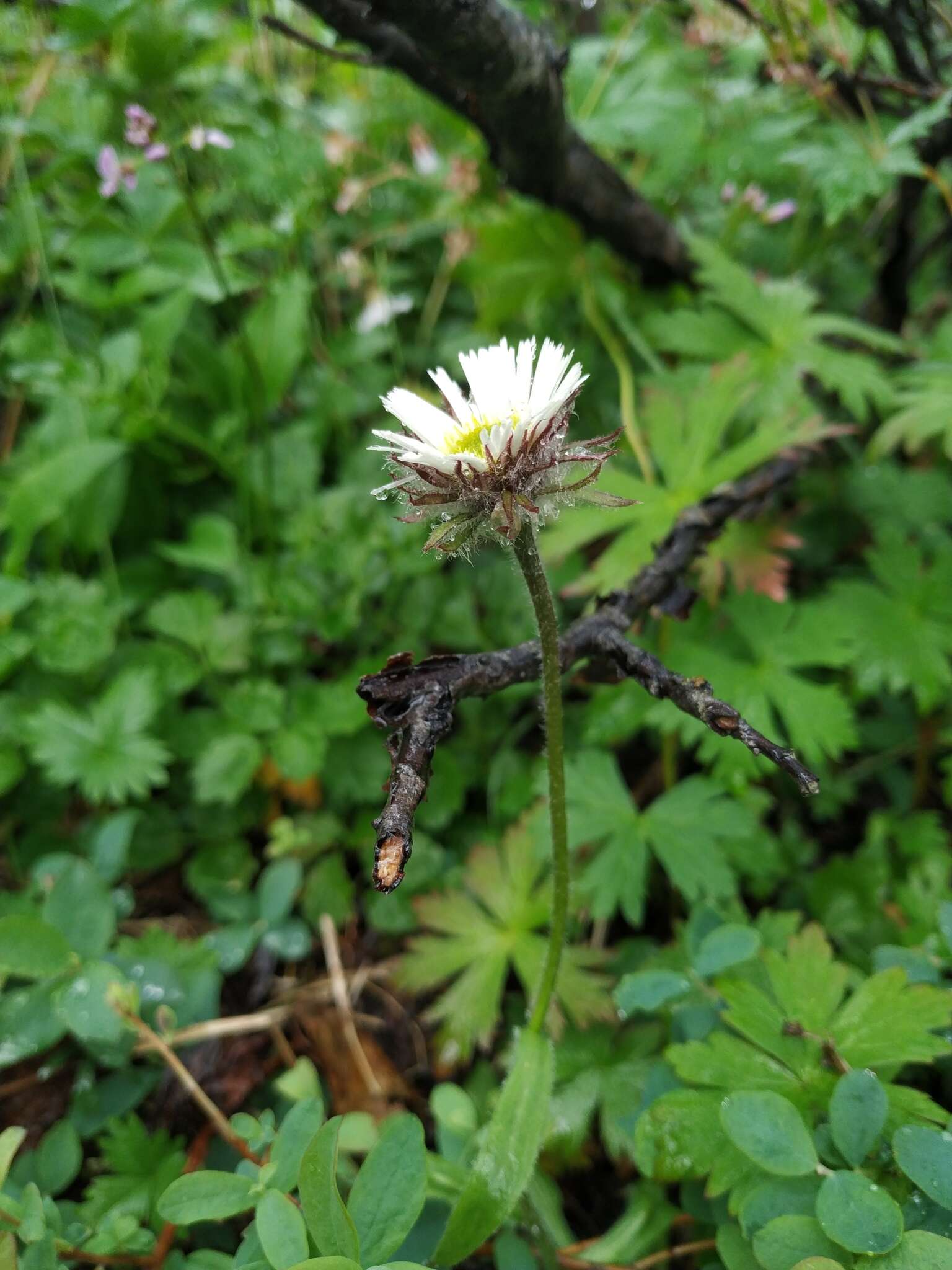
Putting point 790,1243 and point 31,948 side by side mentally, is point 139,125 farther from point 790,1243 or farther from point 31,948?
point 790,1243

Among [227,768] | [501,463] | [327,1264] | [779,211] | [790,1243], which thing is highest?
[779,211]

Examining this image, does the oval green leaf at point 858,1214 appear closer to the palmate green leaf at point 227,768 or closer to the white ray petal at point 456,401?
the white ray petal at point 456,401

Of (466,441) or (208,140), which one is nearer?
(466,441)

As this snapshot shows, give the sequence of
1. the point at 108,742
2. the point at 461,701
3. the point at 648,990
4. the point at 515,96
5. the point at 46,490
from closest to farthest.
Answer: the point at 648,990
the point at 461,701
the point at 515,96
the point at 108,742
the point at 46,490

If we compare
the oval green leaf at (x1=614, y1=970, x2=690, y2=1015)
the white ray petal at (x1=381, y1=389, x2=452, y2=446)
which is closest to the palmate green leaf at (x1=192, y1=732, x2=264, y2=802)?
the oval green leaf at (x1=614, y1=970, x2=690, y2=1015)

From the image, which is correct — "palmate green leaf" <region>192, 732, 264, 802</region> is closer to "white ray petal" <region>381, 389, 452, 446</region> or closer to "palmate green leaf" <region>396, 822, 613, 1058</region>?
"palmate green leaf" <region>396, 822, 613, 1058</region>

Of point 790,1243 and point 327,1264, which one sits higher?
point 327,1264

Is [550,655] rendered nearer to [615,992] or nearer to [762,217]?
[615,992]

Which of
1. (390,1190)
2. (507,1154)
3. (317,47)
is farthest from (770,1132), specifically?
(317,47)

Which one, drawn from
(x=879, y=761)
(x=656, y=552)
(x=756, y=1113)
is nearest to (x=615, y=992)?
(x=756, y=1113)
